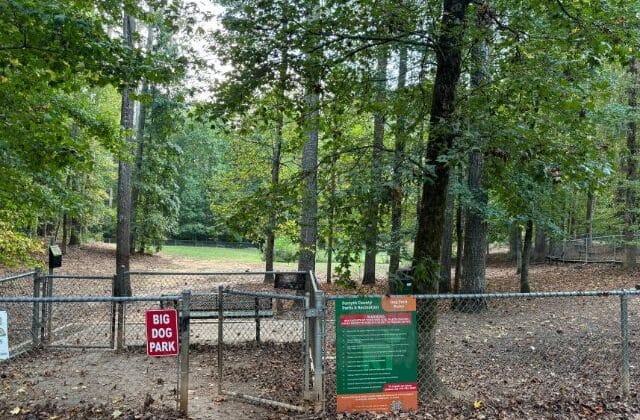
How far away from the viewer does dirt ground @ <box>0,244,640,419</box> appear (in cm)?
524

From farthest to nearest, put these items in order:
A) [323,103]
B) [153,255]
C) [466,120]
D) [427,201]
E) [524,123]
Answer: [153,255] → [323,103] → [427,201] → [524,123] → [466,120]

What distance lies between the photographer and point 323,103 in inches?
253

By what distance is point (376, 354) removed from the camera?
498 centimetres

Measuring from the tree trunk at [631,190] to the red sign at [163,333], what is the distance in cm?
1592

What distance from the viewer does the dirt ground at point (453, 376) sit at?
524 cm

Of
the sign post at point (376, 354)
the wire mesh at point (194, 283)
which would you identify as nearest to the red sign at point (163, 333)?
the sign post at point (376, 354)

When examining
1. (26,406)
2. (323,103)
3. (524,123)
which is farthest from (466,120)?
(26,406)

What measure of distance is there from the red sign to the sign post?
5.43ft

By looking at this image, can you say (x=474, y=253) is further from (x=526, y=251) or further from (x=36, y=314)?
(x=36, y=314)

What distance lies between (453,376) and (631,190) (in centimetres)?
1413

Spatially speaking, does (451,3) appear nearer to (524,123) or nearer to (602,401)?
(524,123)

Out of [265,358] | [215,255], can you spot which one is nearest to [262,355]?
[265,358]

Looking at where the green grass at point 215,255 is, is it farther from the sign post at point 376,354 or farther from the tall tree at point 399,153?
the sign post at point 376,354

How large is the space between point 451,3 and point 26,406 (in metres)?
6.43
